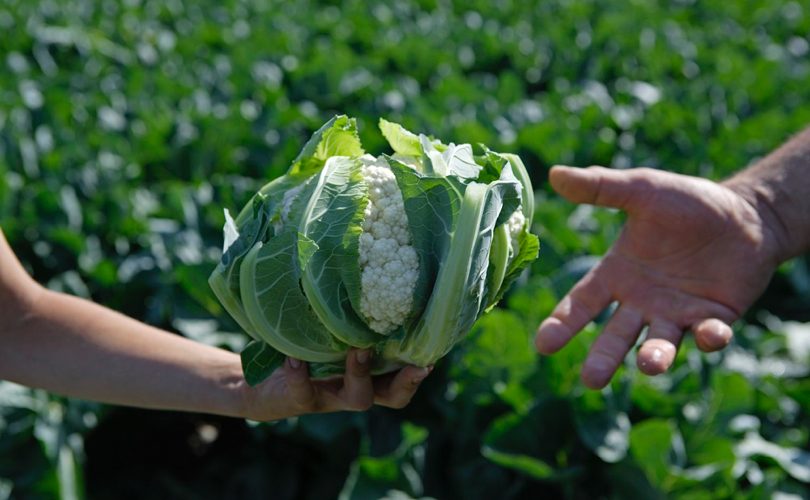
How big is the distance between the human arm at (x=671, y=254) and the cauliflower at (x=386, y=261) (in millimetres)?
680

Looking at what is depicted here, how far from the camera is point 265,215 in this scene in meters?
1.73

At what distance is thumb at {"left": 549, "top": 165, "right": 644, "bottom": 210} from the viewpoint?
232cm

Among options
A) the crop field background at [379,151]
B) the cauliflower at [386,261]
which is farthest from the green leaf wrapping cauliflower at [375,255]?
the crop field background at [379,151]

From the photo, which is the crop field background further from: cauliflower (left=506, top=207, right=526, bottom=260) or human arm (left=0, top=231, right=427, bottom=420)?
cauliflower (left=506, top=207, right=526, bottom=260)

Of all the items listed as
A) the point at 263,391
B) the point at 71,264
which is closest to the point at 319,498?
the point at 71,264

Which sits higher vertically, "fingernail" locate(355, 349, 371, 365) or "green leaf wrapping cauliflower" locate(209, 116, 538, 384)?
"green leaf wrapping cauliflower" locate(209, 116, 538, 384)

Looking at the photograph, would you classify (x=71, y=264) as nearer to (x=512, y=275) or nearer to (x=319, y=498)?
(x=319, y=498)

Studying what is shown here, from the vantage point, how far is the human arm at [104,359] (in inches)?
76.4

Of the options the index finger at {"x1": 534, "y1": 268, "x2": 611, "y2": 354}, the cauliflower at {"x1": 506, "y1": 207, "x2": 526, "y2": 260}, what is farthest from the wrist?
the cauliflower at {"x1": 506, "y1": 207, "x2": 526, "y2": 260}

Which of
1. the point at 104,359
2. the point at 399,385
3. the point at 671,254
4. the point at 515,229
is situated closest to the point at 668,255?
the point at 671,254

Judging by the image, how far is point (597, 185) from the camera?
2.33 m

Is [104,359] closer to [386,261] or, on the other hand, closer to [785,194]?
[386,261]

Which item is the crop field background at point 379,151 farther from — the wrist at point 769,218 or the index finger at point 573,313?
the wrist at point 769,218

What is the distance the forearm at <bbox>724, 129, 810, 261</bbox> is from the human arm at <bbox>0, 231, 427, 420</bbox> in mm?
1308
